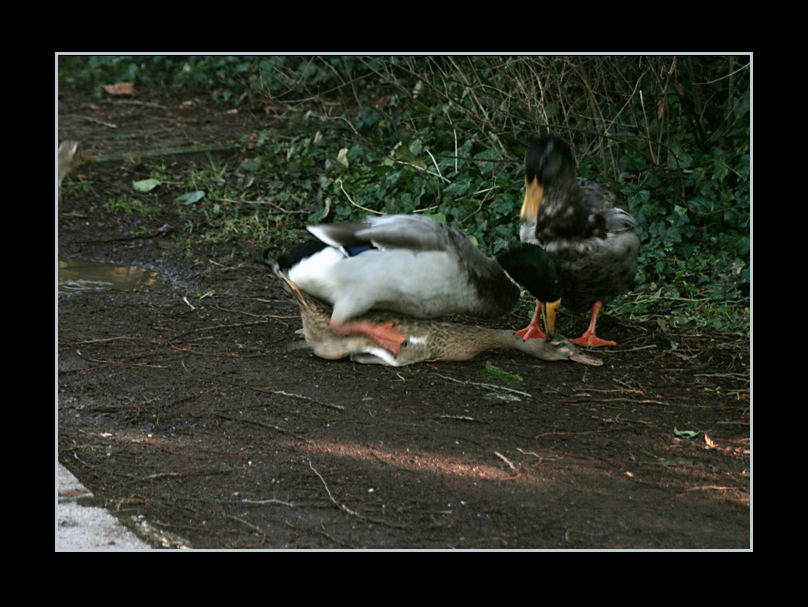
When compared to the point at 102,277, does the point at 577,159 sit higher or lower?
higher

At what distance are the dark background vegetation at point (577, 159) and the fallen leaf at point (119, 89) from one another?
10.4 ft

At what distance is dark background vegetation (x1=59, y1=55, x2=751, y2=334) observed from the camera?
242 inches

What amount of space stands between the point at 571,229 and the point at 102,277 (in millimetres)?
3111

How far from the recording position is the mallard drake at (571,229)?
4.93m

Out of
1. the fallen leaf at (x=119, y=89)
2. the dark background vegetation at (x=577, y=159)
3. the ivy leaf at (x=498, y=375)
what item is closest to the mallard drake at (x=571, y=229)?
the ivy leaf at (x=498, y=375)

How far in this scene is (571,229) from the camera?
4.98 metres

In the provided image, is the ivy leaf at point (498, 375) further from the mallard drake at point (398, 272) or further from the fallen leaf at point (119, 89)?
the fallen leaf at point (119, 89)

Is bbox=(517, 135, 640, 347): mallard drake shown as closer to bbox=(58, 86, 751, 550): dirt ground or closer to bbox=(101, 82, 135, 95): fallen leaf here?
bbox=(58, 86, 751, 550): dirt ground

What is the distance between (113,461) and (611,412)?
2146mm

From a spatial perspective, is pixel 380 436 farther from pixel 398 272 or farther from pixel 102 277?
pixel 102 277

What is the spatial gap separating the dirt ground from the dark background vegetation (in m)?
0.91

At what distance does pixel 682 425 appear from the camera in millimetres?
4184

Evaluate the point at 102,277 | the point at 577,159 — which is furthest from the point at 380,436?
the point at 577,159

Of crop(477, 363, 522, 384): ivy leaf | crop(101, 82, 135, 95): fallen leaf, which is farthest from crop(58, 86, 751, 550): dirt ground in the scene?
crop(101, 82, 135, 95): fallen leaf
